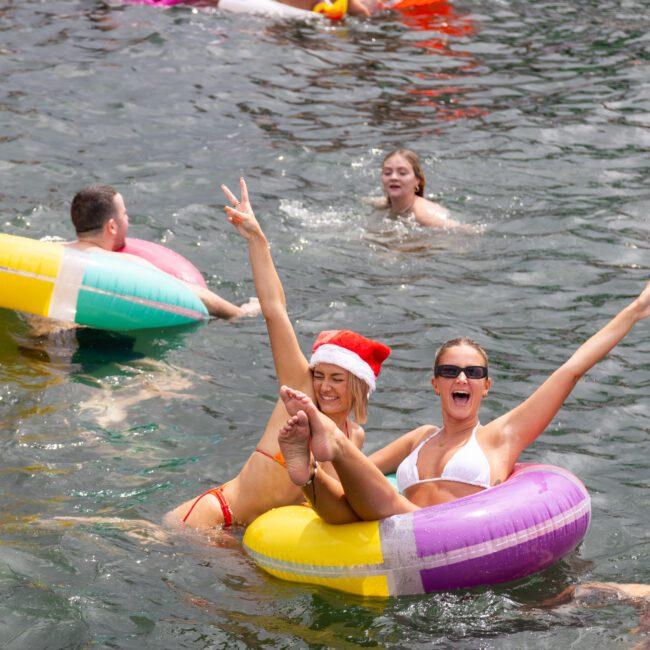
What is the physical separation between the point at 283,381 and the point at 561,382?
1.38 metres

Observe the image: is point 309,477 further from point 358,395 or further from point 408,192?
point 408,192

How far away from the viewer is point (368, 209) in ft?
37.6

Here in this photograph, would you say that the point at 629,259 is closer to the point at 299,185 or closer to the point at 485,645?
the point at 299,185

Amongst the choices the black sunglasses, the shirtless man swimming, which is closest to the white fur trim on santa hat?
the black sunglasses

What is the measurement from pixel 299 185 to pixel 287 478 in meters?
6.35

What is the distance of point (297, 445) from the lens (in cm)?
519

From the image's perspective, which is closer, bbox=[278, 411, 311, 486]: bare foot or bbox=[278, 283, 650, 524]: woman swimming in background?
bbox=[278, 411, 311, 486]: bare foot

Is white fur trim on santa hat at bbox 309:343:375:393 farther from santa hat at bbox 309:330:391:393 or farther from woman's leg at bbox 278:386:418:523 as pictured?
woman's leg at bbox 278:386:418:523

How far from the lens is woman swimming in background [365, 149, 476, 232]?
36.1 feet

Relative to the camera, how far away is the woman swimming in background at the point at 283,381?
5.89 meters

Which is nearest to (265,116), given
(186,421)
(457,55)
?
(457,55)

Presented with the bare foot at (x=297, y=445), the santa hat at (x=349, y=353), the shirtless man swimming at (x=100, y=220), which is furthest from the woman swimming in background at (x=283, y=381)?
the shirtless man swimming at (x=100, y=220)

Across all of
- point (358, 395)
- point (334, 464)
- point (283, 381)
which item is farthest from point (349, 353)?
point (334, 464)

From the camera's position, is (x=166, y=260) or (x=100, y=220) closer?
(x=100, y=220)
